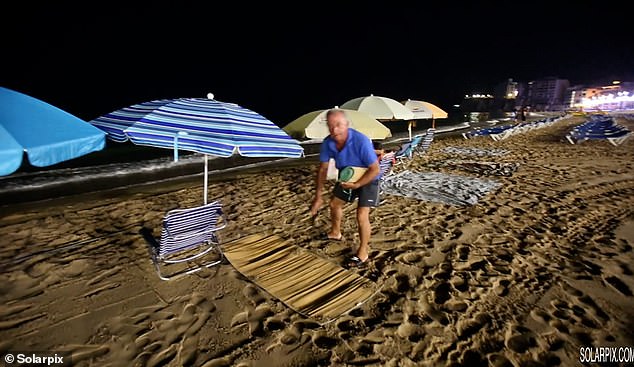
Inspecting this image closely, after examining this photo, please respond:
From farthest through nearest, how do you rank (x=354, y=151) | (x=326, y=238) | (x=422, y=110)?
(x=422, y=110) → (x=326, y=238) → (x=354, y=151)

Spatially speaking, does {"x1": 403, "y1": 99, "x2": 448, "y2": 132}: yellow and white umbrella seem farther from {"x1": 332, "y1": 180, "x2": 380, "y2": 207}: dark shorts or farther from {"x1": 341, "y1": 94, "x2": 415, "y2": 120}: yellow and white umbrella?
{"x1": 332, "y1": 180, "x2": 380, "y2": 207}: dark shorts

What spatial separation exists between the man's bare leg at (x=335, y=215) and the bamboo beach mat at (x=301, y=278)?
0.52m

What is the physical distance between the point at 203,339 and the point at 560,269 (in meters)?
3.78

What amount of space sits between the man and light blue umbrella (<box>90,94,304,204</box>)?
1.42 ft

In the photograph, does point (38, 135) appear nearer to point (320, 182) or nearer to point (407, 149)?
point (320, 182)

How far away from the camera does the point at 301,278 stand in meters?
3.48

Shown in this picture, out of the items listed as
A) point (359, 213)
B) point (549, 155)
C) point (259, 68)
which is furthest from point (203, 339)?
point (259, 68)

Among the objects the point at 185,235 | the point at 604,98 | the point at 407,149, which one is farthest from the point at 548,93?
the point at 185,235

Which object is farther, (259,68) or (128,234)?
(259,68)

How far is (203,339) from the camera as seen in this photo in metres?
2.58

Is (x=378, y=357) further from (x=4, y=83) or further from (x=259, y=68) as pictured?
(x=259, y=68)

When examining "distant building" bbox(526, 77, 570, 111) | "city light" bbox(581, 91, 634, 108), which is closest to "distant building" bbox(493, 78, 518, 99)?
"distant building" bbox(526, 77, 570, 111)

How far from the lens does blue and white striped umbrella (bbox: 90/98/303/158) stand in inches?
123

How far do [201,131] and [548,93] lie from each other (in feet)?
412
